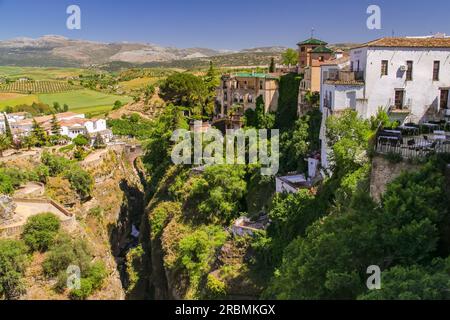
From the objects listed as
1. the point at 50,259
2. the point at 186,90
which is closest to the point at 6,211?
the point at 50,259

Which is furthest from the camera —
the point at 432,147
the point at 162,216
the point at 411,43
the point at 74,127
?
the point at 74,127

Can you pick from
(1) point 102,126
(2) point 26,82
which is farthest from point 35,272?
(2) point 26,82

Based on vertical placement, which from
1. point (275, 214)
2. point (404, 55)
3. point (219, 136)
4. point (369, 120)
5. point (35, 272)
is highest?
point (404, 55)

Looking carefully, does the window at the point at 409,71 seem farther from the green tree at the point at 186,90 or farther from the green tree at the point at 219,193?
the green tree at the point at 186,90

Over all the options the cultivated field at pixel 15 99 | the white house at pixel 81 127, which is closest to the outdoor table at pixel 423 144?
the white house at pixel 81 127

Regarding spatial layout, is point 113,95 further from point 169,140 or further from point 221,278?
point 221,278

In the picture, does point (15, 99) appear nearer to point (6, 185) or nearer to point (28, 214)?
point (6, 185)
